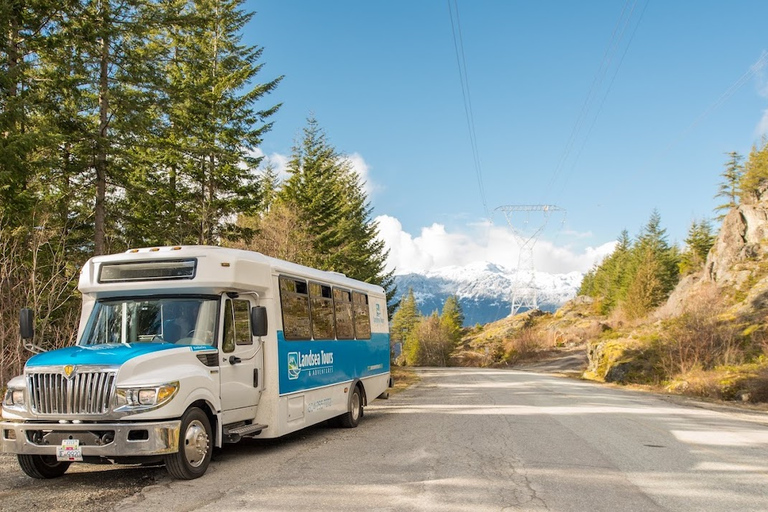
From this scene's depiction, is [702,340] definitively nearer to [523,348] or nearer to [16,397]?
[16,397]

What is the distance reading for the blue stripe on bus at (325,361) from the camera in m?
9.79

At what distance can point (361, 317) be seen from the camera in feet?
46.3

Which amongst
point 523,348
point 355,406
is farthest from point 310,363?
point 523,348

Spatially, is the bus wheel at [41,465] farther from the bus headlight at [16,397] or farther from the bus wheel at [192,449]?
the bus wheel at [192,449]

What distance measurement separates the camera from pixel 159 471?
7902mm

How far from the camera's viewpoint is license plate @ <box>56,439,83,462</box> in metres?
6.78

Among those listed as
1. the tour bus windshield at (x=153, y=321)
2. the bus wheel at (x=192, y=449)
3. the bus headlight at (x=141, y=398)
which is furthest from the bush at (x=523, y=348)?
the bus headlight at (x=141, y=398)

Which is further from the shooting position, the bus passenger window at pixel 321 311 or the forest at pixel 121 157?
the forest at pixel 121 157

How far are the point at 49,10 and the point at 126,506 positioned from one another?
16198 millimetres

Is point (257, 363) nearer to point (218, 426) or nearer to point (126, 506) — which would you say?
point (218, 426)

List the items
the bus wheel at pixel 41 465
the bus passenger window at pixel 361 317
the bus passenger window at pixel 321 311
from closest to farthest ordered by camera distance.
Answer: the bus wheel at pixel 41 465 < the bus passenger window at pixel 321 311 < the bus passenger window at pixel 361 317

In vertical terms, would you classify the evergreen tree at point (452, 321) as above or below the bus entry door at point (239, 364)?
above

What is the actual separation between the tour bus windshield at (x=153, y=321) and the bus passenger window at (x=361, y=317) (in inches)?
217

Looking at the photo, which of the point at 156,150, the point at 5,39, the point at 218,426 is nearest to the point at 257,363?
the point at 218,426
